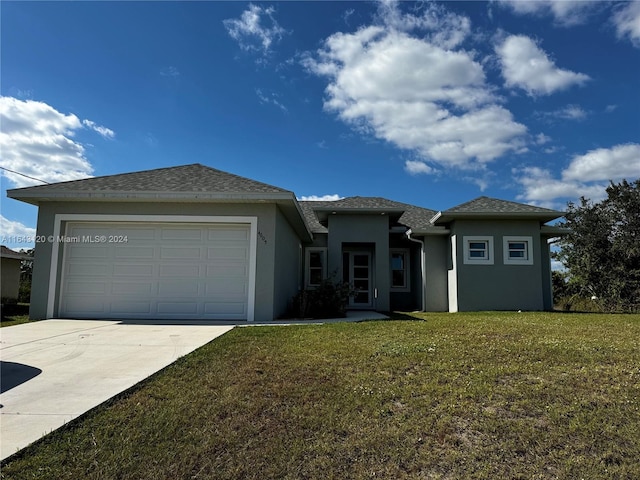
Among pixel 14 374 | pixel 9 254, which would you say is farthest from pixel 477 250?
pixel 9 254

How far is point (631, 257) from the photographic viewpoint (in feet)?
73.8

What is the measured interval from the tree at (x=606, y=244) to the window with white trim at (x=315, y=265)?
49.9ft

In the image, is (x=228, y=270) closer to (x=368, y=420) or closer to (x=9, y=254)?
(x=368, y=420)

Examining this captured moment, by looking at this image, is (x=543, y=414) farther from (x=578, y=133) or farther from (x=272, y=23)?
(x=578, y=133)

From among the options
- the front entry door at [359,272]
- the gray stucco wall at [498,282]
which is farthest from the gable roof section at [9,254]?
the gray stucco wall at [498,282]

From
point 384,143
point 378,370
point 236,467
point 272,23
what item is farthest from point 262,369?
point 384,143

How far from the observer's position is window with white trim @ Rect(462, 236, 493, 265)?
1353 cm

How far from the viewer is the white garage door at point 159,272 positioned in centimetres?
1021

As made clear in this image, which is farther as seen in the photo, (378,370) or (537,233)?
(537,233)

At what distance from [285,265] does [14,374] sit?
7902 mm

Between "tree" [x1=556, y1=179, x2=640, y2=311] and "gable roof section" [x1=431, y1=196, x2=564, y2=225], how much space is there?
1100 centimetres

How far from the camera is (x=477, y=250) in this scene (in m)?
13.6

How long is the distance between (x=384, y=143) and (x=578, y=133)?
767 centimetres

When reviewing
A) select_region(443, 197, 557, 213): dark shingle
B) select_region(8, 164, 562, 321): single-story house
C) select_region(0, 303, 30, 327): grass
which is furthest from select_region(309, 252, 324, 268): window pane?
select_region(0, 303, 30, 327): grass
